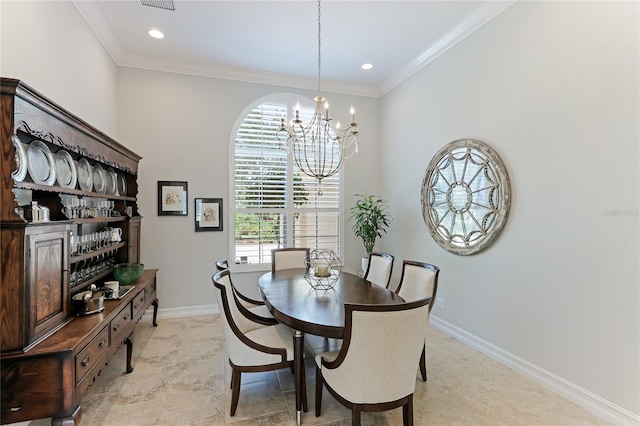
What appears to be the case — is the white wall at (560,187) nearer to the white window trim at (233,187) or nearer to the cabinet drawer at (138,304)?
the white window trim at (233,187)

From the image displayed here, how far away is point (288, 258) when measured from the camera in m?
3.94

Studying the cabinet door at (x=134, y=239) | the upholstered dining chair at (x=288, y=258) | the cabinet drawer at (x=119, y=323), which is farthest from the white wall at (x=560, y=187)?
the cabinet door at (x=134, y=239)

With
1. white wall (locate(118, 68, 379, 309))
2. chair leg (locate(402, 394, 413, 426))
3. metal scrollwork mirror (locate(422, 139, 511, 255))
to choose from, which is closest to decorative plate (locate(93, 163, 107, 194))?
white wall (locate(118, 68, 379, 309))

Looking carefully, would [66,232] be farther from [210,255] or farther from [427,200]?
[427,200]

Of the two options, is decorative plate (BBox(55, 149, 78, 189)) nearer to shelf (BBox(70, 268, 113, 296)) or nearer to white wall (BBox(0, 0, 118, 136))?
white wall (BBox(0, 0, 118, 136))

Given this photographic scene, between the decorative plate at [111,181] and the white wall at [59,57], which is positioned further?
the decorative plate at [111,181]

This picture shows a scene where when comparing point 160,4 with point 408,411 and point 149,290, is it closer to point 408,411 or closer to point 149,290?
point 149,290

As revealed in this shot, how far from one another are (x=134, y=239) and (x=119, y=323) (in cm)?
147

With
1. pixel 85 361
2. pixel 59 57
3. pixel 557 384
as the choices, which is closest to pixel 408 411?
pixel 557 384

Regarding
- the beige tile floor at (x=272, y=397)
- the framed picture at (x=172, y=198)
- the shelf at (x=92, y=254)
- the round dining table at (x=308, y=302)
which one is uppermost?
the framed picture at (x=172, y=198)

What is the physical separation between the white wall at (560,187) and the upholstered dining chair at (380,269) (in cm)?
92

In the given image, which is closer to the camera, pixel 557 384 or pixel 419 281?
pixel 557 384

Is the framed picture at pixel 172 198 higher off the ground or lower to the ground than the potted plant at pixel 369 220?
higher

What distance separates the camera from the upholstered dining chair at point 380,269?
323 cm
